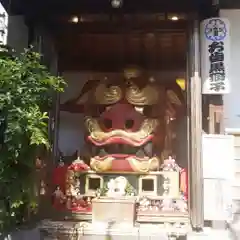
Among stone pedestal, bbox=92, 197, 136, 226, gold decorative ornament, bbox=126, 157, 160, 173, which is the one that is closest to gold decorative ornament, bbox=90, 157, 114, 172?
gold decorative ornament, bbox=126, 157, 160, 173

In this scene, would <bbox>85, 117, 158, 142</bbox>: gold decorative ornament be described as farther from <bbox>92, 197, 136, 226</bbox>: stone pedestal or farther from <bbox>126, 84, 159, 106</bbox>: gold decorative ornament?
<bbox>92, 197, 136, 226</bbox>: stone pedestal

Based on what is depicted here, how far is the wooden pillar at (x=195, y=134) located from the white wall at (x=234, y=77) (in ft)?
2.69

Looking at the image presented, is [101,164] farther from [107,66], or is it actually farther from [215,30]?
[215,30]

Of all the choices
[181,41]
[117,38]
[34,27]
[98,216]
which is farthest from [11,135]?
[181,41]

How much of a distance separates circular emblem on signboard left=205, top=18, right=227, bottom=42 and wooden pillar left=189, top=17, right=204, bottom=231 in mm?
120

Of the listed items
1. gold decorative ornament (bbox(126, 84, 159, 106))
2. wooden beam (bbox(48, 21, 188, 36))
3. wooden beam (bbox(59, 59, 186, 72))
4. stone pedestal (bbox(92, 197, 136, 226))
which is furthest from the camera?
wooden beam (bbox(59, 59, 186, 72))

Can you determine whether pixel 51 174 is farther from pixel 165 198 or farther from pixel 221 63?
pixel 221 63

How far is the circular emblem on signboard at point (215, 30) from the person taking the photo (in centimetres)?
448

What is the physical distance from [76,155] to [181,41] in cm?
190

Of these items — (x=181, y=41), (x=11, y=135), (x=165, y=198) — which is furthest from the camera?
(x=181, y=41)

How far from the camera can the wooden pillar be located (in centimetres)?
416

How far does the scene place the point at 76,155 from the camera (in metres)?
5.08

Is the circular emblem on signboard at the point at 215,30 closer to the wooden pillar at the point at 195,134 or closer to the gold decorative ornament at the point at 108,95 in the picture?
the wooden pillar at the point at 195,134

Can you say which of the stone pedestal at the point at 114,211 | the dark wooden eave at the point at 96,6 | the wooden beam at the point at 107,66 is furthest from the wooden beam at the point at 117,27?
the stone pedestal at the point at 114,211
